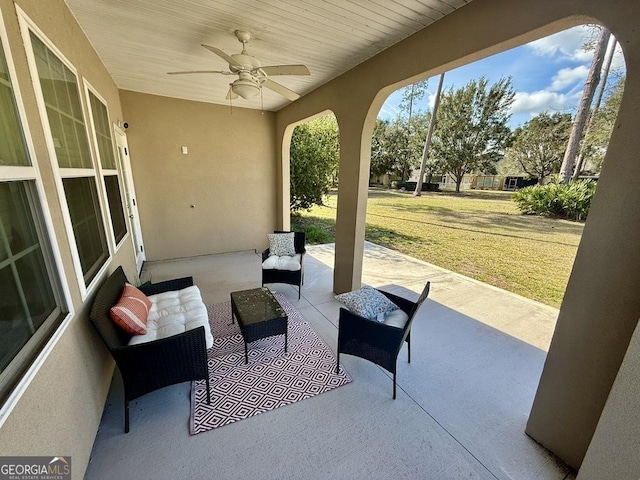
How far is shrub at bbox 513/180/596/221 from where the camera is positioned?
309 inches

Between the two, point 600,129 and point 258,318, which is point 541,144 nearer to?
point 600,129

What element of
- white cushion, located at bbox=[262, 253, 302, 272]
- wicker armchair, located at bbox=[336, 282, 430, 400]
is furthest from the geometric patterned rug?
white cushion, located at bbox=[262, 253, 302, 272]

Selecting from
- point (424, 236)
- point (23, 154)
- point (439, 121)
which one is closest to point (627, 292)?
point (23, 154)

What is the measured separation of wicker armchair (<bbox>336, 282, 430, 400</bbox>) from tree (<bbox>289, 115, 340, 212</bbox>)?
535cm

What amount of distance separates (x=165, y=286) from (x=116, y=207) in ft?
→ 4.39

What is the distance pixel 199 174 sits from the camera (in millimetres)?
5152

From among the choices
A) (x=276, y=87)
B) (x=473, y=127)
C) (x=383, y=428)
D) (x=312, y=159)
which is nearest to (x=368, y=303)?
(x=383, y=428)

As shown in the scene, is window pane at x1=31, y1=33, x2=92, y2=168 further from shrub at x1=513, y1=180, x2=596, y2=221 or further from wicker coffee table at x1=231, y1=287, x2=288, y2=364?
shrub at x1=513, y1=180, x2=596, y2=221

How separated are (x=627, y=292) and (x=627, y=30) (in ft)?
4.26

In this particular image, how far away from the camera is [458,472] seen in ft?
5.21

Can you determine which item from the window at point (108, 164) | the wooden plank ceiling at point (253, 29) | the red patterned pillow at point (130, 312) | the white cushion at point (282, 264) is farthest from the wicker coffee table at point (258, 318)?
the wooden plank ceiling at point (253, 29)

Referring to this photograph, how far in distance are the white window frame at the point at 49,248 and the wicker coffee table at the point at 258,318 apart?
121cm

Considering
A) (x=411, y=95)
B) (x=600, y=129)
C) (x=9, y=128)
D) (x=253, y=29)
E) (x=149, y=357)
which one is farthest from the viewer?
(x=411, y=95)

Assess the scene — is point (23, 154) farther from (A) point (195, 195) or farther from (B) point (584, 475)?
(A) point (195, 195)
